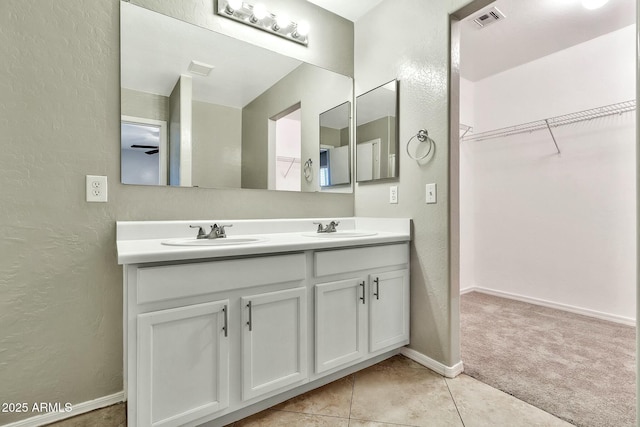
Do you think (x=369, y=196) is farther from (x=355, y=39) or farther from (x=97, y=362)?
(x=97, y=362)

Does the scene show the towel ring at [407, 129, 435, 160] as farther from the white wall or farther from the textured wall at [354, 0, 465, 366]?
the white wall

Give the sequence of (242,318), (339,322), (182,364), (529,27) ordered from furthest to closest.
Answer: (529,27)
(339,322)
(242,318)
(182,364)

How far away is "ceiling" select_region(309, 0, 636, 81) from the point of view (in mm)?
2264

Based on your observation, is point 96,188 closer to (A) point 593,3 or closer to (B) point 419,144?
(B) point 419,144

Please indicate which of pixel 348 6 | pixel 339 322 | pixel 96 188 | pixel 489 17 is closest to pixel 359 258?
pixel 339 322

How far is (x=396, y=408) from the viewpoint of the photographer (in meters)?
1.51

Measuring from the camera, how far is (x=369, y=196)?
91.7 inches

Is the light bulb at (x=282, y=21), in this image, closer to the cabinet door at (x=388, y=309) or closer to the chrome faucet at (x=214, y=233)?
the chrome faucet at (x=214, y=233)

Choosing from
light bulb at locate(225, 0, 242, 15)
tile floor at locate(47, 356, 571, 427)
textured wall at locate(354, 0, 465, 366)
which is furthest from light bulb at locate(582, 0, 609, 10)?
tile floor at locate(47, 356, 571, 427)

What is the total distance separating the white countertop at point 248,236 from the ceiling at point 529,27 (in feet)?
5.13

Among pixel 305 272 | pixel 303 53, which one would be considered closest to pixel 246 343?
pixel 305 272

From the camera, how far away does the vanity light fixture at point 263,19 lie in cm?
188

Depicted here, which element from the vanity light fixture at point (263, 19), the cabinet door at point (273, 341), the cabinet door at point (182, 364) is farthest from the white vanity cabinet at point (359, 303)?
the vanity light fixture at point (263, 19)

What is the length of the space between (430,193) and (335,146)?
2.72 feet
